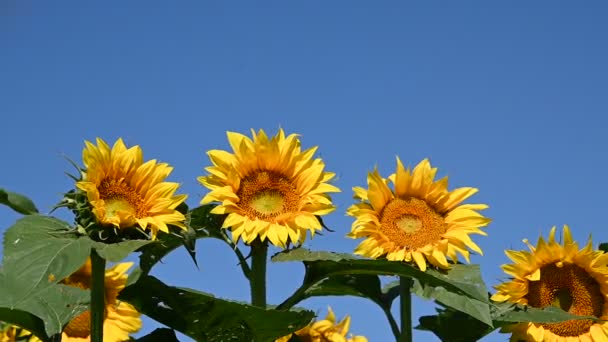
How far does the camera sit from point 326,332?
4.70 metres

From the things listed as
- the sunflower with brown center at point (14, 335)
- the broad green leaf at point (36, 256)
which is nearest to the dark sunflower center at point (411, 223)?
the broad green leaf at point (36, 256)

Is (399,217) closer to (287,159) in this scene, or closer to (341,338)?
(287,159)

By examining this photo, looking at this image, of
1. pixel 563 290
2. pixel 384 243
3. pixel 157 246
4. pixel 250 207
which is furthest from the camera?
pixel 563 290

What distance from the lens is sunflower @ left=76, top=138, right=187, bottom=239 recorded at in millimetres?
3250

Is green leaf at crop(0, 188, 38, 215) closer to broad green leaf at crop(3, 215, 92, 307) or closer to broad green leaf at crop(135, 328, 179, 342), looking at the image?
broad green leaf at crop(3, 215, 92, 307)

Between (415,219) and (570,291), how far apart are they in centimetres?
84

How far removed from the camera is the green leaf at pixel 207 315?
10.7ft

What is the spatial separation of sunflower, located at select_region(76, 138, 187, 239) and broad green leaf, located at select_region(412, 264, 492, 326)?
0.93 metres

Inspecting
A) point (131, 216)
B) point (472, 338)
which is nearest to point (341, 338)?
point (472, 338)

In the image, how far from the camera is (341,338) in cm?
470

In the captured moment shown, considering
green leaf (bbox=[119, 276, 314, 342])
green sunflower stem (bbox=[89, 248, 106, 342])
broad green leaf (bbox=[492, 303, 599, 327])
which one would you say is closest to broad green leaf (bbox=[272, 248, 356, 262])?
green leaf (bbox=[119, 276, 314, 342])

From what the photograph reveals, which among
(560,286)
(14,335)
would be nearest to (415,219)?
(560,286)

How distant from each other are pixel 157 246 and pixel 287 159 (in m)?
0.63

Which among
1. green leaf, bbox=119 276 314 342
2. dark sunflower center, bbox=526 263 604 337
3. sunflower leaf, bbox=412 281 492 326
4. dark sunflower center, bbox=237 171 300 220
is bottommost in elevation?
green leaf, bbox=119 276 314 342
